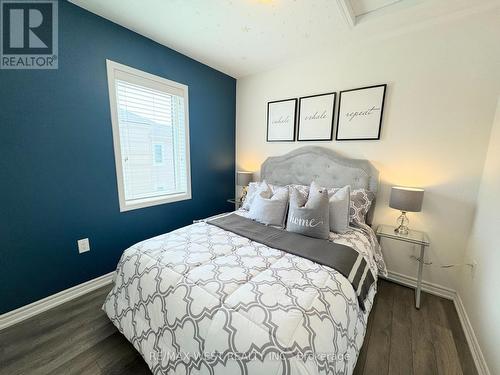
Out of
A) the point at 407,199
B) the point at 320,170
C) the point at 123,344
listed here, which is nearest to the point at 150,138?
the point at 123,344

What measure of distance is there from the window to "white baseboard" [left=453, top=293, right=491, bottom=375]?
2.96 metres

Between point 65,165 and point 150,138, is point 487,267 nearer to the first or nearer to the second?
point 150,138

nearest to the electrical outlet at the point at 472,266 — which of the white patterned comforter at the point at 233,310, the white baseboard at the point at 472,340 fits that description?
the white baseboard at the point at 472,340

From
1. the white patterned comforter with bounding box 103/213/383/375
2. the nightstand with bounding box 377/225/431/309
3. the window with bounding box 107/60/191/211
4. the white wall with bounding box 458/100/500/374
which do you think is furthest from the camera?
the window with bounding box 107/60/191/211

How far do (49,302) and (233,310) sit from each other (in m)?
1.89

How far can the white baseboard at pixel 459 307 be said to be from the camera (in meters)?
1.29

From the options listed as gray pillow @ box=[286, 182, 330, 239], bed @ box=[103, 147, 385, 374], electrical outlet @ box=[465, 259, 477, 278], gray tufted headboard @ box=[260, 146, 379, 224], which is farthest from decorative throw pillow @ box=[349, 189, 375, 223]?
electrical outlet @ box=[465, 259, 477, 278]

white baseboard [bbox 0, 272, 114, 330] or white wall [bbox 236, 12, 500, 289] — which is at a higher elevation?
white wall [bbox 236, 12, 500, 289]

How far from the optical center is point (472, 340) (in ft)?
4.73

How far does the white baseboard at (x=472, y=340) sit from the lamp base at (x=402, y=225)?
0.70 meters

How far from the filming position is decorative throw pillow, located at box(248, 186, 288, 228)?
1.99m

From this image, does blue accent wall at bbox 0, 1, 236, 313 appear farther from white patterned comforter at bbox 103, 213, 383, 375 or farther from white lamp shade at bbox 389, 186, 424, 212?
white lamp shade at bbox 389, 186, 424, 212

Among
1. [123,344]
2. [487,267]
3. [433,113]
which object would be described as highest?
[433,113]

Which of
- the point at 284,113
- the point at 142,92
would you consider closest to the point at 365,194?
the point at 284,113
